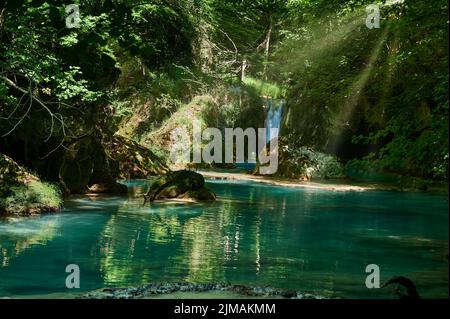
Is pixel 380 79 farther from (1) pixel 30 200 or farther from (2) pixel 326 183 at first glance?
(2) pixel 326 183

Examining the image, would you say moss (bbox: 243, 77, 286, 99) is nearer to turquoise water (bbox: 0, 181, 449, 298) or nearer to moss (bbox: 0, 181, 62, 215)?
turquoise water (bbox: 0, 181, 449, 298)

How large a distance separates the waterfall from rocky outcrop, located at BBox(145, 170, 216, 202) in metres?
19.4

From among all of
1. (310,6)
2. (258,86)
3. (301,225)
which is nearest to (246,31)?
(258,86)

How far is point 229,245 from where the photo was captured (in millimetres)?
13219

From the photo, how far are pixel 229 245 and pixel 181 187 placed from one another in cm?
937

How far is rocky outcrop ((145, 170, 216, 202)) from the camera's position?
2211 centimetres

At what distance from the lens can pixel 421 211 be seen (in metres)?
20.4

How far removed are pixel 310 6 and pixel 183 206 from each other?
839 cm

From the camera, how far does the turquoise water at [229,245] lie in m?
9.77

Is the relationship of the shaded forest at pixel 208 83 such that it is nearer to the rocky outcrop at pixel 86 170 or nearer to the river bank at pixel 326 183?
the rocky outcrop at pixel 86 170

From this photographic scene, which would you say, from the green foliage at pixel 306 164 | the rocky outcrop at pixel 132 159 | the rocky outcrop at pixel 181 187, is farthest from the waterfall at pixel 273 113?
the rocky outcrop at pixel 181 187

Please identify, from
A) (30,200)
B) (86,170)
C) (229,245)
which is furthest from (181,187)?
(229,245)

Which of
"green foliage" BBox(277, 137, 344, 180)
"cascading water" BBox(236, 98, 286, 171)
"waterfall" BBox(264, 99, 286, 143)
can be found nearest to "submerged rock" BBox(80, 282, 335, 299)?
"green foliage" BBox(277, 137, 344, 180)
